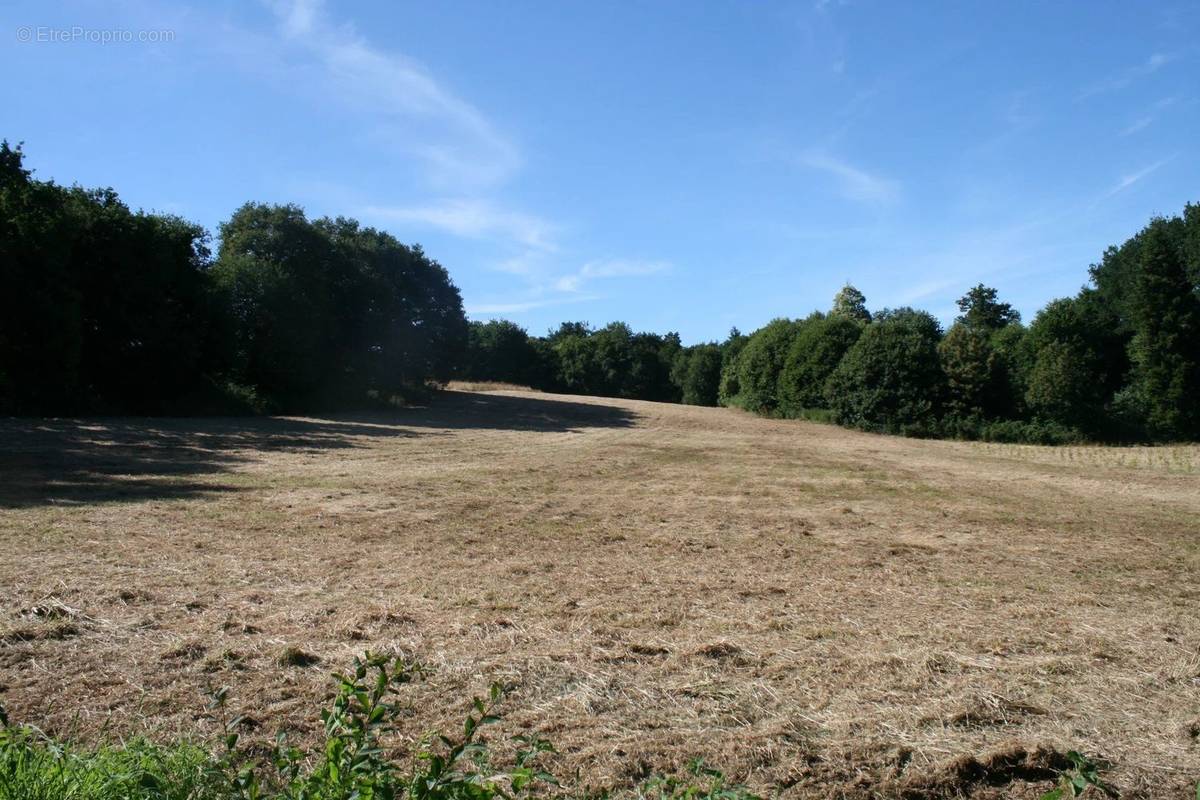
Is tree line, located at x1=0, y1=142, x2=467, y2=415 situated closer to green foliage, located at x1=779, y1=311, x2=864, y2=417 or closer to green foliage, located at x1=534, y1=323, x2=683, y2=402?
green foliage, located at x1=779, y1=311, x2=864, y2=417

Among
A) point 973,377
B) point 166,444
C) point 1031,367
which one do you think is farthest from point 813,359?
point 166,444

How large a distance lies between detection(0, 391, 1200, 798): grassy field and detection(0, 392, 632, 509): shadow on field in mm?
146

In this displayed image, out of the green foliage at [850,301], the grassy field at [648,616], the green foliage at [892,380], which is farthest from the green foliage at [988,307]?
the grassy field at [648,616]

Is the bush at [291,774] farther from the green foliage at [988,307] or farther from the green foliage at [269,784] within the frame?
the green foliage at [988,307]

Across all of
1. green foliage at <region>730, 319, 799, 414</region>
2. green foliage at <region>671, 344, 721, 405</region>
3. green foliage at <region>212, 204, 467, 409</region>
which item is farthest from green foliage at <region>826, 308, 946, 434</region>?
green foliage at <region>671, 344, 721, 405</region>

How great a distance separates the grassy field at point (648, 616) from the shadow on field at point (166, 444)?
146mm

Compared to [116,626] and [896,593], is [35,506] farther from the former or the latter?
[896,593]

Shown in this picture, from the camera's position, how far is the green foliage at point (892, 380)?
27.6 m

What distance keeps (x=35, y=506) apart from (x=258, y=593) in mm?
4911

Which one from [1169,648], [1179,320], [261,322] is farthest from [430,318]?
[1169,648]

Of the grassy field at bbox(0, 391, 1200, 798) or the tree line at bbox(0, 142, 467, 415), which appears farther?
the tree line at bbox(0, 142, 467, 415)

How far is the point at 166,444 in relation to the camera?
16.8m

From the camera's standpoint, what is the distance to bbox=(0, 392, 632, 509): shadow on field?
1046cm

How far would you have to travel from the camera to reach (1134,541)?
910 cm
